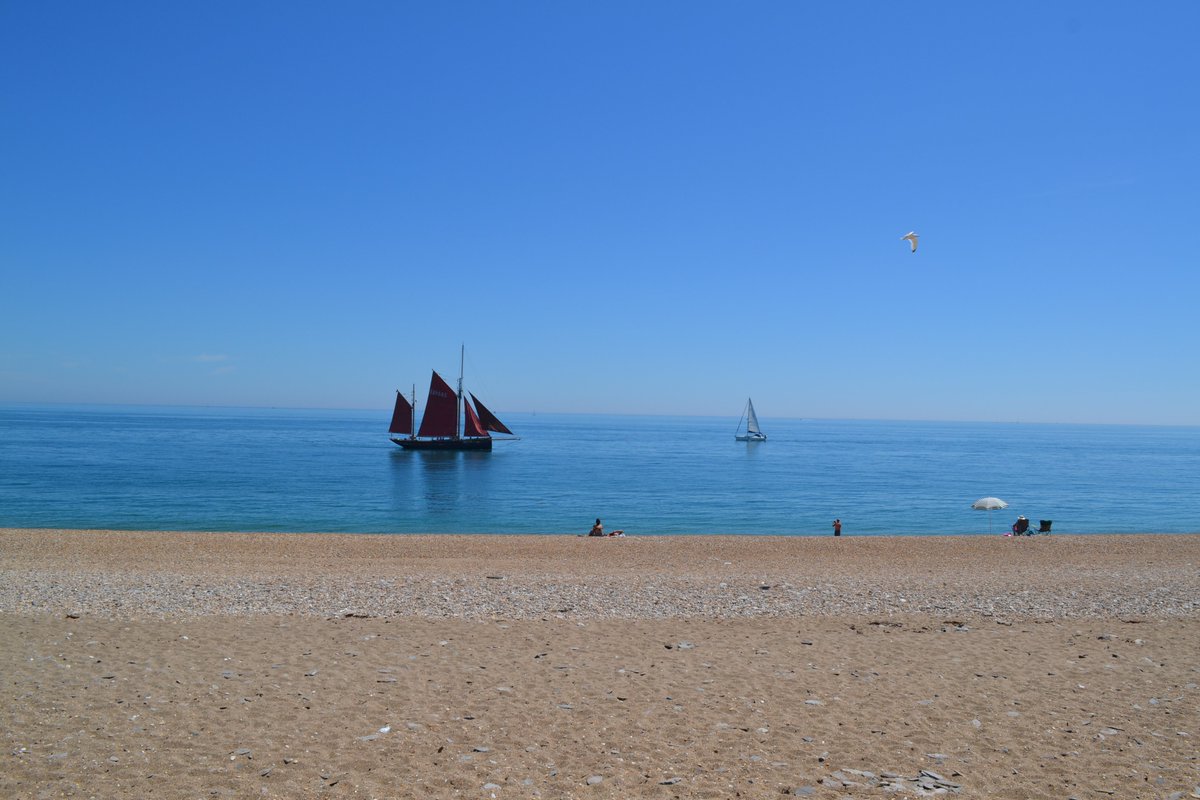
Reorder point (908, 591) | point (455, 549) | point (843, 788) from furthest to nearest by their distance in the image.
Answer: point (455, 549), point (908, 591), point (843, 788)

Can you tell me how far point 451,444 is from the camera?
3563 inches

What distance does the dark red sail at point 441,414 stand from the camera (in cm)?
9044

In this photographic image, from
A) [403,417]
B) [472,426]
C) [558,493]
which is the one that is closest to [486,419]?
[472,426]

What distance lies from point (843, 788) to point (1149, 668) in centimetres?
584

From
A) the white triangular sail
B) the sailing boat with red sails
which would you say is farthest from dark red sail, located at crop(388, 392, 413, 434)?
the white triangular sail

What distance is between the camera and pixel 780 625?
12.1 m

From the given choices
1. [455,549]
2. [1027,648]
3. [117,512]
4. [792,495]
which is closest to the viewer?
[1027,648]

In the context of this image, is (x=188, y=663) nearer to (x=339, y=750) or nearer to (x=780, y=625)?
(x=339, y=750)

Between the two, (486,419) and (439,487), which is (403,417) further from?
(439,487)

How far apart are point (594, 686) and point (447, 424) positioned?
85360mm

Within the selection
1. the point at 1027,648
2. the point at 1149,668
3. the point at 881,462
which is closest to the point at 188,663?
the point at 1027,648

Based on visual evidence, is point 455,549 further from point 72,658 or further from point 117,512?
point 117,512

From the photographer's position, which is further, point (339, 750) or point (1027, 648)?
point (1027, 648)

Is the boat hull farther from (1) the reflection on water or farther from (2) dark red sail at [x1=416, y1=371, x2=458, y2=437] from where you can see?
(2) dark red sail at [x1=416, y1=371, x2=458, y2=437]
